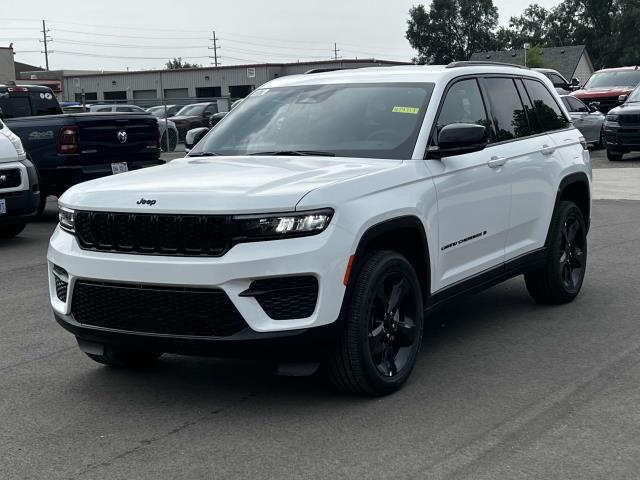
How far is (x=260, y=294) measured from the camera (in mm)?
4684

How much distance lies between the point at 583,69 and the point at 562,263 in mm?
83335

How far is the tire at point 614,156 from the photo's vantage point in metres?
22.8

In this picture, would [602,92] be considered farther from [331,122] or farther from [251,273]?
[251,273]

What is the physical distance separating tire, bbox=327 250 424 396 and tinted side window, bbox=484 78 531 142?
5.82ft

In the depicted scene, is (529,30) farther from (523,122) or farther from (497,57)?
(523,122)

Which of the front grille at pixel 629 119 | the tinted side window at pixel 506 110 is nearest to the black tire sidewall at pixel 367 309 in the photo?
the tinted side window at pixel 506 110

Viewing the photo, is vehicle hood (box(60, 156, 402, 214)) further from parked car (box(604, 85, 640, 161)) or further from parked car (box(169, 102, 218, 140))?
parked car (box(169, 102, 218, 140))

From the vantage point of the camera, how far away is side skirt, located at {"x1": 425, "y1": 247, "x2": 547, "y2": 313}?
582cm

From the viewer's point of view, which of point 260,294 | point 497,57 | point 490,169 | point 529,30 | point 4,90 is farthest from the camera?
point 529,30

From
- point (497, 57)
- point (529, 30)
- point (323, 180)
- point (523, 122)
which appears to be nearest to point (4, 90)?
point (523, 122)

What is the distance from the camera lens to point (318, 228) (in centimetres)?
477

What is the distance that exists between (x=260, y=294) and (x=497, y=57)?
87.2 meters

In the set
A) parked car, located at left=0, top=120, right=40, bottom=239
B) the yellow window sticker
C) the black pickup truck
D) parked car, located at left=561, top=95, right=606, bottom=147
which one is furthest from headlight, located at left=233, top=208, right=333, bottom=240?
parked car, located at left=561, top=95, right=606, bottom=147

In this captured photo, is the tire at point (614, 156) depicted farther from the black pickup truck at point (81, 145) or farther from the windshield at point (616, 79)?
the black pickup truck at point (81, 145)
